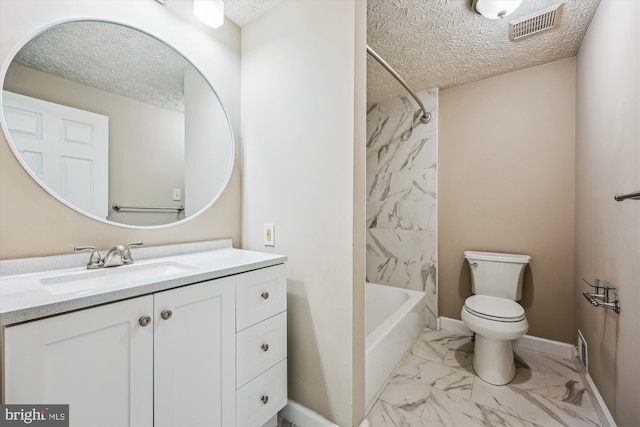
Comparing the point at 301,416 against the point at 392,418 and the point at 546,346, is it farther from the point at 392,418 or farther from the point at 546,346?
the point at 546,346

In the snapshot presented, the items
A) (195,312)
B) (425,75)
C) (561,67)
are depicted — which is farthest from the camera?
(425,75)

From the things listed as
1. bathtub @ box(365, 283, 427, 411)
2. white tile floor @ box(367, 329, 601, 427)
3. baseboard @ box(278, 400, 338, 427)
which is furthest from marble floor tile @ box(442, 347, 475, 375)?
baseboard @ box(278, 400, 338, 427)

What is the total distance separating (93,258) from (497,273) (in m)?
2.58

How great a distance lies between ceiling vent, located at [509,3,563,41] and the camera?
155 cm

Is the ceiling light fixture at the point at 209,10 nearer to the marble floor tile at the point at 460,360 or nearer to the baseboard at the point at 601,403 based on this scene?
the marble floor tile at the point at 460,360

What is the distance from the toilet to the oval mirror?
73.5 inches

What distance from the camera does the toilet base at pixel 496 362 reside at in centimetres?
172

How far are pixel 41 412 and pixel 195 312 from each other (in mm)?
413

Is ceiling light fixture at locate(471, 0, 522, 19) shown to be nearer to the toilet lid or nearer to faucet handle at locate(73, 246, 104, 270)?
the toilet lid

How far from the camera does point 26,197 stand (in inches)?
39.4

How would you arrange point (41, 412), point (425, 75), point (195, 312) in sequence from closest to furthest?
point (41, 412) → point (195, 312) → point (425, 75)

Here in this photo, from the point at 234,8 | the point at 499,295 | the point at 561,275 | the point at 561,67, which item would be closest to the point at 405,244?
the point at 499,295

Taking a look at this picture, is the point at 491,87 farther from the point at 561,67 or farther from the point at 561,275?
the point at 561,275

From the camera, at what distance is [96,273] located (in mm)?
1046
